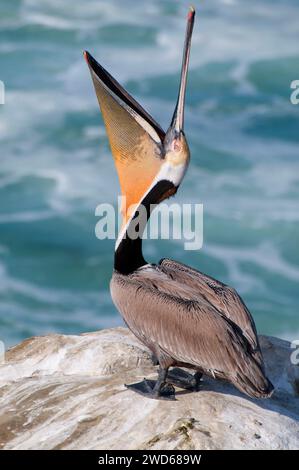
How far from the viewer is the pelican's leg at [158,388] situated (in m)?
7.46

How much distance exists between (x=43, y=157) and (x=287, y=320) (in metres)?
6.14

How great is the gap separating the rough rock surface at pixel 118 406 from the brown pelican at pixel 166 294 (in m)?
0.20

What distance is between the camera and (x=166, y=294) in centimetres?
781

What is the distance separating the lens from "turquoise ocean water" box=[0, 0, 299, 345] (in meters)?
16.8

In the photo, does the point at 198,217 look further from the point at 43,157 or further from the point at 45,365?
the point at 45,365

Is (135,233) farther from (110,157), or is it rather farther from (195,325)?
(110,157)

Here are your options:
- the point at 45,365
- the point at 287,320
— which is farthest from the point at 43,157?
the point at 45,365

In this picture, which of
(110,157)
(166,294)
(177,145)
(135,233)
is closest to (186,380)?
(166,294)

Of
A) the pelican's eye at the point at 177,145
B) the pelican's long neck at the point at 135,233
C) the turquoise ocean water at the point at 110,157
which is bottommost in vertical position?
the pelican's long neck at the point at 135,233

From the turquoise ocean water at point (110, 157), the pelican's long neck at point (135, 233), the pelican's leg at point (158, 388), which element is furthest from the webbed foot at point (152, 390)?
the turquoise ocean water at point (110, 157)

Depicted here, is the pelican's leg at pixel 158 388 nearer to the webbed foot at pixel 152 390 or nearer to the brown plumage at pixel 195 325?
the webbed foot at pixel 152 390

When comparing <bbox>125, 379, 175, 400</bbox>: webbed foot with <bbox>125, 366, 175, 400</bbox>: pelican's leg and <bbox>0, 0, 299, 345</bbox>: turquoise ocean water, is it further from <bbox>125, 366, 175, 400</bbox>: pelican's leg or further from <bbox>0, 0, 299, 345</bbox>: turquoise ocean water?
<bbox>0, 0, 299, 345</bbox>: turquoise ocean water

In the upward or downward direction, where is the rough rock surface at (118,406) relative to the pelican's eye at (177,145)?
downward

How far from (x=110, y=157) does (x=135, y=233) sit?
39.2 ft
